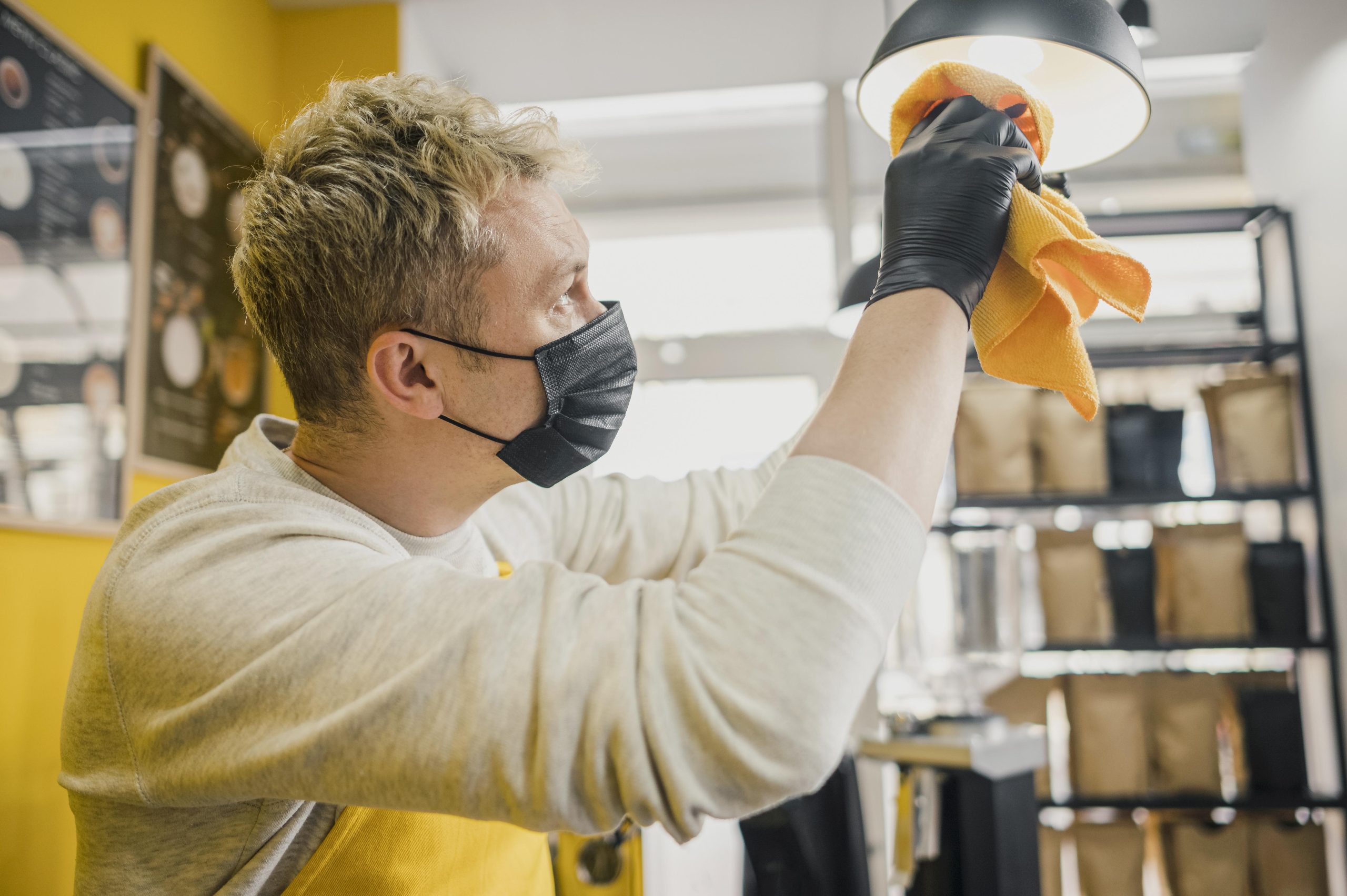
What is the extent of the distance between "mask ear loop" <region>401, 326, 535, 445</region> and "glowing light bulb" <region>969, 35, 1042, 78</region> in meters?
0.59

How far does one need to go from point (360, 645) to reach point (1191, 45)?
152 inches

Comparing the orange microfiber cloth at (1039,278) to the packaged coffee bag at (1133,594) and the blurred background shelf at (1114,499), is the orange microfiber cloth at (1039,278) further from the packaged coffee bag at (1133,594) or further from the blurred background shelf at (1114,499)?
the packaged coffee bag at (1133,594)

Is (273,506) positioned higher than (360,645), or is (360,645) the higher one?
(273,506)

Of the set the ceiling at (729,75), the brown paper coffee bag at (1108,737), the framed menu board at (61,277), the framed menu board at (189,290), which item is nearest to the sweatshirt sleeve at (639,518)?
the framed menu board at (61,277)

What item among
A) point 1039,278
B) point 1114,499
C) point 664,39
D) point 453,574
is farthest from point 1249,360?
point 453,574

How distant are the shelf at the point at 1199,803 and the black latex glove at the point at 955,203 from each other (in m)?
2.51

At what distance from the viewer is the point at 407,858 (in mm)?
836

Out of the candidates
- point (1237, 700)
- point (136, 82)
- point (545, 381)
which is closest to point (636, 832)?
point (545, 381)

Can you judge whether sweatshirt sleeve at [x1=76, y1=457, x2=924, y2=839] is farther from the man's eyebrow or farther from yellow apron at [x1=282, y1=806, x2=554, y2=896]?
the man's eyebrow

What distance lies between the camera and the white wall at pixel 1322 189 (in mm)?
2721

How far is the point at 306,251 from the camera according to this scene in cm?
85

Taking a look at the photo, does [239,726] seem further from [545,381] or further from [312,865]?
[545,381]

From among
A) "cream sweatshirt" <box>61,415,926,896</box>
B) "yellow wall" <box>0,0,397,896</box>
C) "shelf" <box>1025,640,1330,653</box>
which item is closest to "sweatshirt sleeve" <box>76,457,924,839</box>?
"cream sweatshirt" <box>61,415,926,896</box>

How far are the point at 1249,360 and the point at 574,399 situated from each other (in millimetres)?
2917
